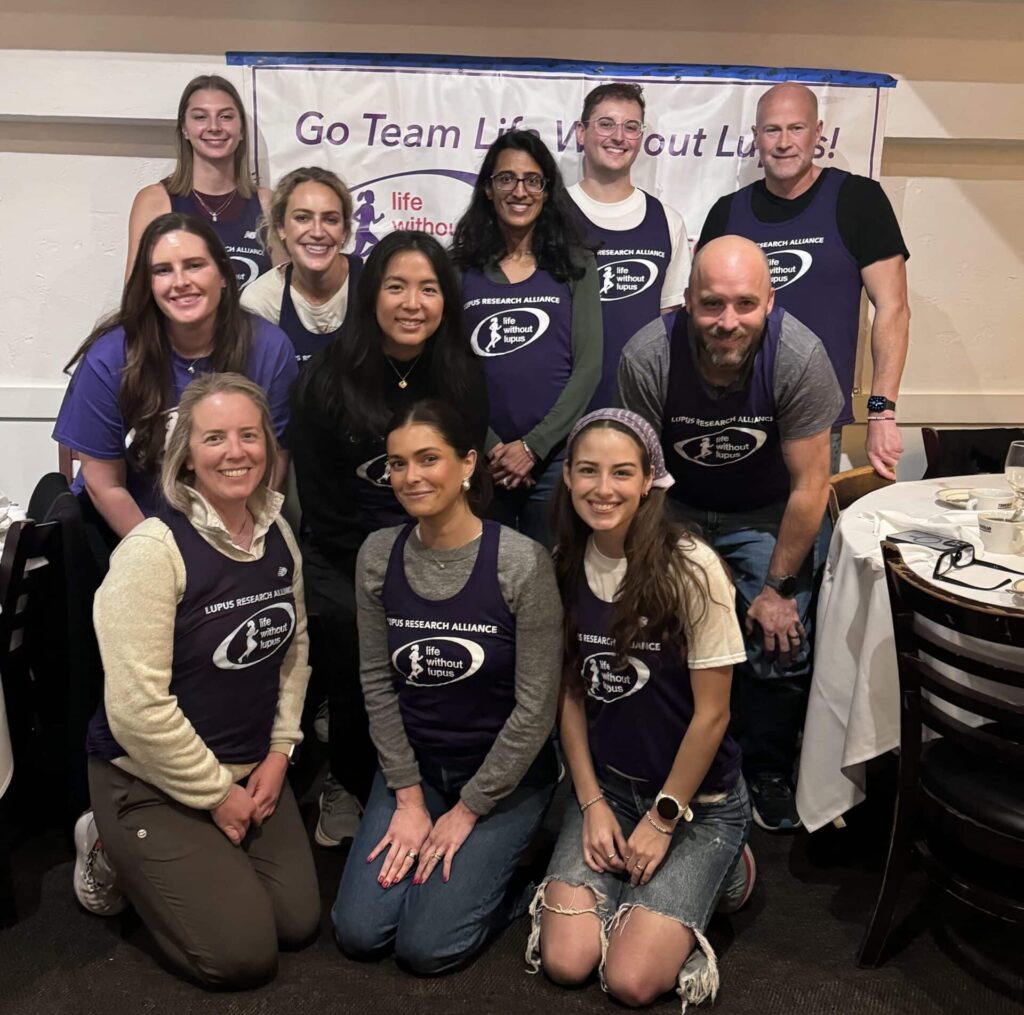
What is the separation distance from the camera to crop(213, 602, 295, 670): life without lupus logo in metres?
2.03

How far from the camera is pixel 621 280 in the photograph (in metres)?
3.08


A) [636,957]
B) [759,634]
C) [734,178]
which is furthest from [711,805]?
[734,178]

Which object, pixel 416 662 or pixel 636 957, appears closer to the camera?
pixel 636 957

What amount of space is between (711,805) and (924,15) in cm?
288

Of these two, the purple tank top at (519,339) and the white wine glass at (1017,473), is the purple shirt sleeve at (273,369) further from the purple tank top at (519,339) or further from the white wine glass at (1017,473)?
the white wine glass at (1017,473)

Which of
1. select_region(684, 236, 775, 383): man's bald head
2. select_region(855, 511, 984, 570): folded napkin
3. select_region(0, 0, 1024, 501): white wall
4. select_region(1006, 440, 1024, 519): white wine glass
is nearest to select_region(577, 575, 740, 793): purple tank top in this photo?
select_region(855, 511, 984, 570): folded napkin

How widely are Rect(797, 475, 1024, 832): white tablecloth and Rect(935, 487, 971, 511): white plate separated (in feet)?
0.13

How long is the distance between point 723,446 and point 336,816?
4.31ft

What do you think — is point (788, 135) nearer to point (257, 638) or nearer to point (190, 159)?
point (190, 159)

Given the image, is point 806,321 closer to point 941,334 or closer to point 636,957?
point 941,334

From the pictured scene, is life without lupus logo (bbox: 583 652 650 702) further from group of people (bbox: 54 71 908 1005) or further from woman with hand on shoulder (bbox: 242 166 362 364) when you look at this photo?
woman with hand on shoulder (bbox: 242 166 362 364)

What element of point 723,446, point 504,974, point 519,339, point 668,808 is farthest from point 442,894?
point 519,339

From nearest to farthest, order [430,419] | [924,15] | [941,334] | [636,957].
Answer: [636,957]
[430,419]
[924,15]
[941,334]

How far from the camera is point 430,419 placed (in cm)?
201
